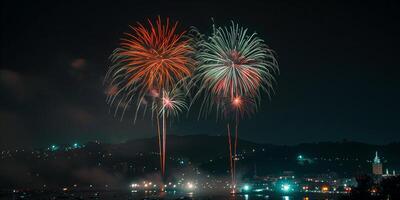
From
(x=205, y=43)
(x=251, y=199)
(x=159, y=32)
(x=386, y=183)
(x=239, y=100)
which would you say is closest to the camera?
(x=386, y=183)

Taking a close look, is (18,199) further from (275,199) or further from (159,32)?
(159,32)

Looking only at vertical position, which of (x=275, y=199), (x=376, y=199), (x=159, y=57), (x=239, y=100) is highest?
(x=159, y=57)

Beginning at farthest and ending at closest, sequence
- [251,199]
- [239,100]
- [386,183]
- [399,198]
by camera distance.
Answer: [251,199]
[239,100]
[386,183]
[399,198]

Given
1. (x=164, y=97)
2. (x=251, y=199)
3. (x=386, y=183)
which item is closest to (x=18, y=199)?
(x=251, y=199)

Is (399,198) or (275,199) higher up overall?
(399,198)

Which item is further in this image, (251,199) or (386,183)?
(251,199)

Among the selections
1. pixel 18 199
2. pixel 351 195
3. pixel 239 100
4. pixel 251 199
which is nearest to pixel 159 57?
pixel 239 100

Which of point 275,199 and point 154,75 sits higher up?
point 154,75

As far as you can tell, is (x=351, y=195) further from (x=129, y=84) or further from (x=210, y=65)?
(x=129, y=84)

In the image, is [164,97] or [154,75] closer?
[154,75]
